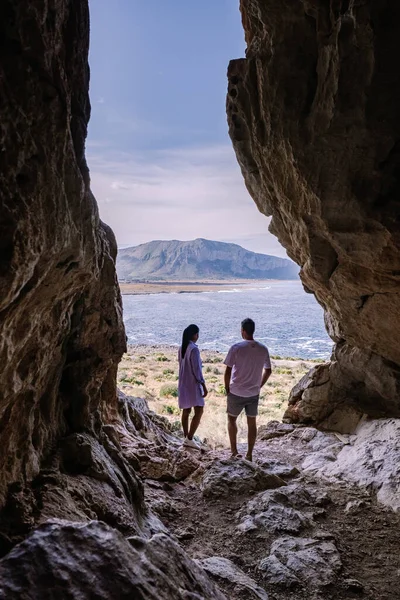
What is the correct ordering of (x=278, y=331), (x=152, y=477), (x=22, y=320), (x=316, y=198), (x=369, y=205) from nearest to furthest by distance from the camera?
1. (x=22, y=320)
2. (x=369, y=205)
3. (x=316, y=198)
4. (x=152, y=477)
5. (x=278, y=331)

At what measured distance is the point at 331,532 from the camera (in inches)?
209

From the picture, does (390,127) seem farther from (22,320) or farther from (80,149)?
(22,320)

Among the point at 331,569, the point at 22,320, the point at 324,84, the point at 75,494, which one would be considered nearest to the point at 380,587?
the point at 331,569

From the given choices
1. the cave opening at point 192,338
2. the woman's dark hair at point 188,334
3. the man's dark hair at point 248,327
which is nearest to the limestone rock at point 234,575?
the cave opening at point 192,338

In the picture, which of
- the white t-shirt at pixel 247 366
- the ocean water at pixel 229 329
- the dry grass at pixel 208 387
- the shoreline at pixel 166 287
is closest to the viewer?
the white t-shirt at pixel 247 366

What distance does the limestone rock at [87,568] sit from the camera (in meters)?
2.25

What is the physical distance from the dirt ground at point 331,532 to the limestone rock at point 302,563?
9cm

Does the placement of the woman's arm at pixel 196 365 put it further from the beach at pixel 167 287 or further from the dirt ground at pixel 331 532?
the beach at pixel 167 287

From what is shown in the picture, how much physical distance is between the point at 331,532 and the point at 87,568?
4.08 metres

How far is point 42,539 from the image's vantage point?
8.17ft

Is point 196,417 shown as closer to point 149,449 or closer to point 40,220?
point 149,449

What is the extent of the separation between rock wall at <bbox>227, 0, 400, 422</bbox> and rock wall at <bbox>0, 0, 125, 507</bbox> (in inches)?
125

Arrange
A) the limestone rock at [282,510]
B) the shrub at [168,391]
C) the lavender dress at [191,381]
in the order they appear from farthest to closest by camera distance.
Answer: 1. the shrub at [168,391]
2. the lavender dress at [191,381]
3. the limestone rock at [282,510]

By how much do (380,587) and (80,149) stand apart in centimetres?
556
